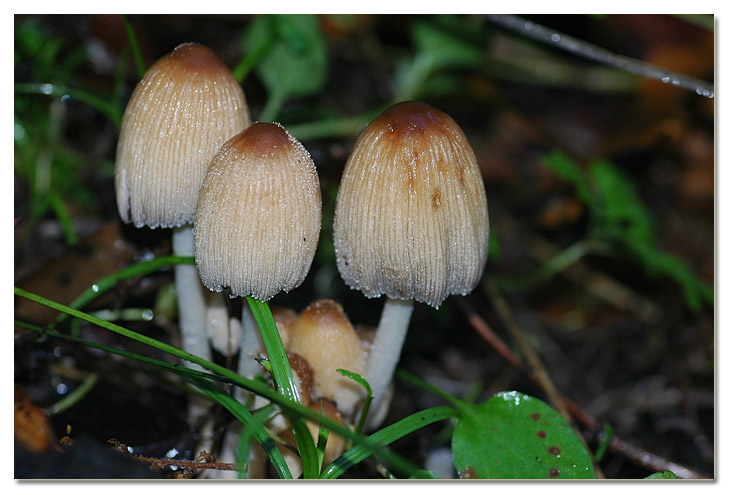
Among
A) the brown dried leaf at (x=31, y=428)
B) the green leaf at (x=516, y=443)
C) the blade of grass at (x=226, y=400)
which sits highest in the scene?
the blade of grass at (x=226, y=400)

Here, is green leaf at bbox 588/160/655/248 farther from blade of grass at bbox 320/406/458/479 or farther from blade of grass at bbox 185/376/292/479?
blade of grass at bbox 185/376/292/479

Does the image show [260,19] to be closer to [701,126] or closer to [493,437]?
[493,437]

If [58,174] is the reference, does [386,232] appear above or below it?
above

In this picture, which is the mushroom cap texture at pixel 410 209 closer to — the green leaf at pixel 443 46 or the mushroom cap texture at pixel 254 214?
the mushroom cap texture at pixel 254 214

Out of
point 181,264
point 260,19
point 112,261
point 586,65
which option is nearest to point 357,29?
point 260,19

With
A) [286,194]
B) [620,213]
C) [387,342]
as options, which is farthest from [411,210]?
[620,213]

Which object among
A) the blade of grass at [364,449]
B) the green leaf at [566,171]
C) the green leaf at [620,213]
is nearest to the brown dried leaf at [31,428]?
the blade of grass at [364,449]

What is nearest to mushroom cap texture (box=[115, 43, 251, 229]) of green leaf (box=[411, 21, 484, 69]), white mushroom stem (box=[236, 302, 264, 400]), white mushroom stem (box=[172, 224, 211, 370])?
white mushroom stem (box=[172, 224, 211, 370])
